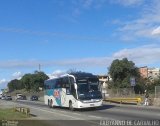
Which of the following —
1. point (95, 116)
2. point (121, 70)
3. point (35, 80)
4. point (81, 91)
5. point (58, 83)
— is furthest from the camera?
point (35, 80)

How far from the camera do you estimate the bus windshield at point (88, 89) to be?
36156mm

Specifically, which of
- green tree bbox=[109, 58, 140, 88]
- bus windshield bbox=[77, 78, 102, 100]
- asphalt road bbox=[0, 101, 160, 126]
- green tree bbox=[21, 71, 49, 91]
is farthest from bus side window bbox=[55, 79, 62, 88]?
green tree bbox=[21, 71, 49, 91]

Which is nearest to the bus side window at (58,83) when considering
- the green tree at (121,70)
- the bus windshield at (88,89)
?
the bus windshield at (88,89)

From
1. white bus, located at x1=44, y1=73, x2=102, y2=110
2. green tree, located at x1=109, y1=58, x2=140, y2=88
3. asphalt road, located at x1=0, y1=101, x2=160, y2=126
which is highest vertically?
green tree, located at x1=109, y1=58, x2=140, y2=88

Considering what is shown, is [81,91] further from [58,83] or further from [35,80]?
[35,80]

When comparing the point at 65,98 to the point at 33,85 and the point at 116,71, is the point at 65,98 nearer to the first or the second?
the point at 116,71

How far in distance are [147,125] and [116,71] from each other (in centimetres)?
7641

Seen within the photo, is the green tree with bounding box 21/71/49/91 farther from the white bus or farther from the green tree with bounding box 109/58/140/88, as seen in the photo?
the white bus

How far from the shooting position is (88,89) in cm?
3666

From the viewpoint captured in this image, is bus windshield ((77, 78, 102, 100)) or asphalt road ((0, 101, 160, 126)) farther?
bus windshield ((77, 78, 102, 100))

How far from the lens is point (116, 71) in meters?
97.1

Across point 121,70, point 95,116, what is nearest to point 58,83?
point 95,116

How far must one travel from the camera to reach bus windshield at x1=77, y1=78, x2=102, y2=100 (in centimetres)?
3616

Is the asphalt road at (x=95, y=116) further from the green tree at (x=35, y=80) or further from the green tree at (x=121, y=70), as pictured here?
the green tree at (x=35, y=80)
